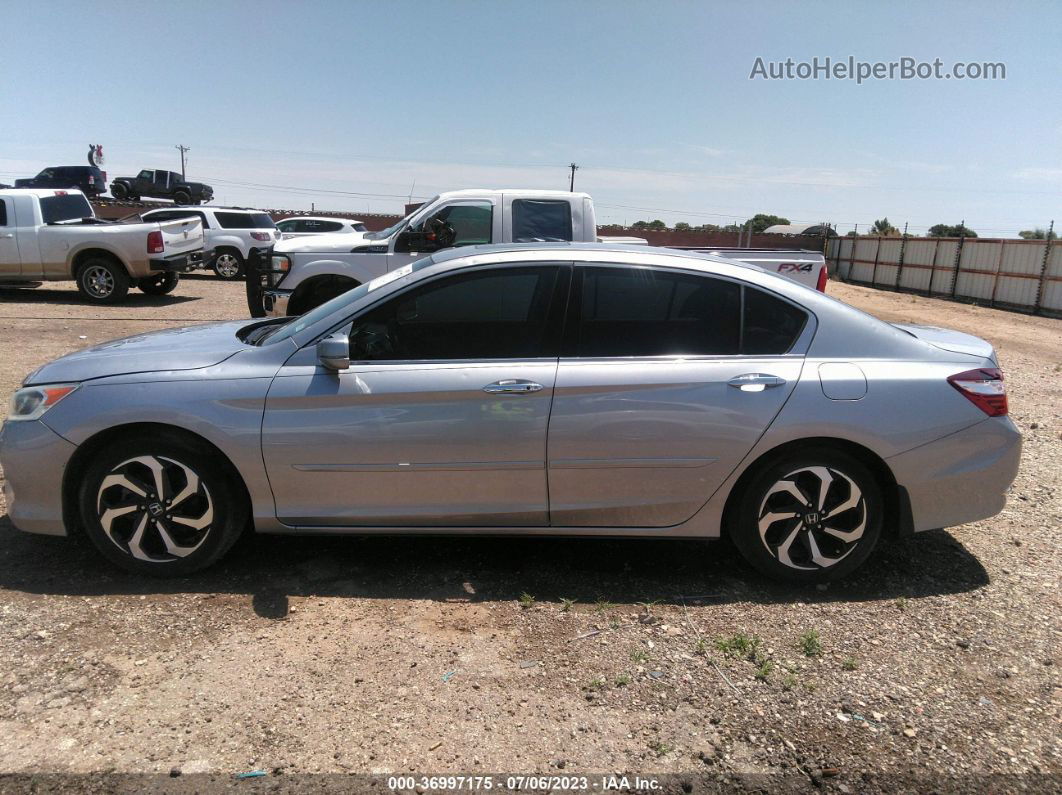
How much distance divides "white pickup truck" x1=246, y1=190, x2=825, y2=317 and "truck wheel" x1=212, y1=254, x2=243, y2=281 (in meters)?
11.0

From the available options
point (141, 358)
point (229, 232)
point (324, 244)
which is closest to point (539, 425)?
point (141, 358)

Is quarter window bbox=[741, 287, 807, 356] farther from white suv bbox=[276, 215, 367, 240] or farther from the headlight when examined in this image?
white suv bbox=[276, 215, 367, 240]

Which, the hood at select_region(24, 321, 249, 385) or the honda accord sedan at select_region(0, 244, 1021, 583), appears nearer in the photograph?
the honda accord sedan at select_region(0, 244, 1021, 583)

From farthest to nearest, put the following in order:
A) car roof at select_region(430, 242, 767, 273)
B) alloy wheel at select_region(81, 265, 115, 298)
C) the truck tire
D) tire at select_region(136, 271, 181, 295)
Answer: the truck tire, tire at select_region(136, 271, 181, 295), alloy wheel at select_region(81, 265, 115, 298), car roof at select_region(430, 242, 767, 273)

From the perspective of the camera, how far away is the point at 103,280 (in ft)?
45.5

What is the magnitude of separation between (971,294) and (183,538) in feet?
89.1

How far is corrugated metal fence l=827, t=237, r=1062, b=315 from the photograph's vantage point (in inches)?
853

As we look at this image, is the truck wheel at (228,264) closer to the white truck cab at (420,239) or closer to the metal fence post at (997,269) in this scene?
the white truck cab at (420,239)

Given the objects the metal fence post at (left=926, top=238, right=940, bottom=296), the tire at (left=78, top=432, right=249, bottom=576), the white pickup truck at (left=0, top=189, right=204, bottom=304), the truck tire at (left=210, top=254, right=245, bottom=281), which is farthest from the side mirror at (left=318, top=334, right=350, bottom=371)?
the metal fence post at (left=926, top=238, right=940, bottom=296)

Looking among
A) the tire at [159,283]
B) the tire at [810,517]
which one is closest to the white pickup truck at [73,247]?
the tire at [159,283]

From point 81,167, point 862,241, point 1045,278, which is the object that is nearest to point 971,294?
point 1045,278

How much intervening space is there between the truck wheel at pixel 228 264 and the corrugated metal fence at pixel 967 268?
21652 millimetres

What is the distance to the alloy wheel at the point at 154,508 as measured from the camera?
362 cm

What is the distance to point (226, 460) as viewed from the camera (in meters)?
3.69
